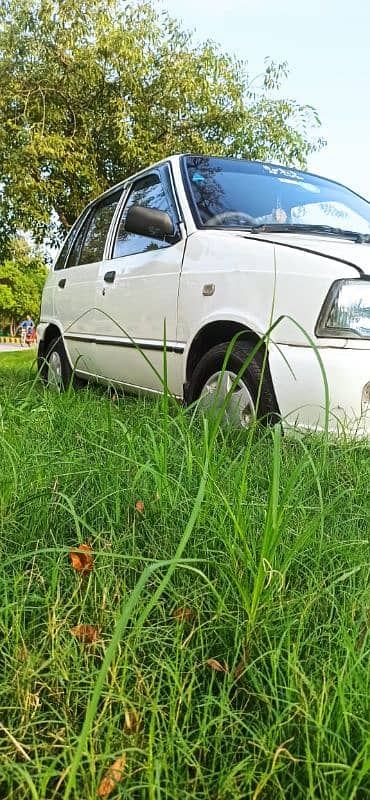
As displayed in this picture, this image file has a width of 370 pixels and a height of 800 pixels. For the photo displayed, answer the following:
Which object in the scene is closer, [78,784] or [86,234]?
[78,784]

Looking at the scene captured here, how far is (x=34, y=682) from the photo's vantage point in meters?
1.16

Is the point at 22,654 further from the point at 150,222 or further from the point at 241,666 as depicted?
the point at 150,222

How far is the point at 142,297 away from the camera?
3.86m

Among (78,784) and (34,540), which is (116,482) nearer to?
(34,540)

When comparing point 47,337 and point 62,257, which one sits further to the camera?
point 62,257

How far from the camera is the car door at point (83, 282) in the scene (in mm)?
4832

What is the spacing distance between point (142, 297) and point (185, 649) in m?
2.85

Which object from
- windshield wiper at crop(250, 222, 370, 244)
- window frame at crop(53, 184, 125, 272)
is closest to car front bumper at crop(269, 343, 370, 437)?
windshield wiper at crop(250, 222, 370, 244)

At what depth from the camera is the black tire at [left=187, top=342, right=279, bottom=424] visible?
271cm

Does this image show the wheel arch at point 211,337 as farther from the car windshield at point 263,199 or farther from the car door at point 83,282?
the car door at point 83,282

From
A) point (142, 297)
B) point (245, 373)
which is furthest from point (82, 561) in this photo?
point (142, 297)

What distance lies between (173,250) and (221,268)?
58 centimetres

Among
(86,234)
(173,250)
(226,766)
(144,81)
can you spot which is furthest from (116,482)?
(144,81)

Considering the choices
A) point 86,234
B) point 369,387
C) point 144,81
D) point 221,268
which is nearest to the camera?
point 369,387
